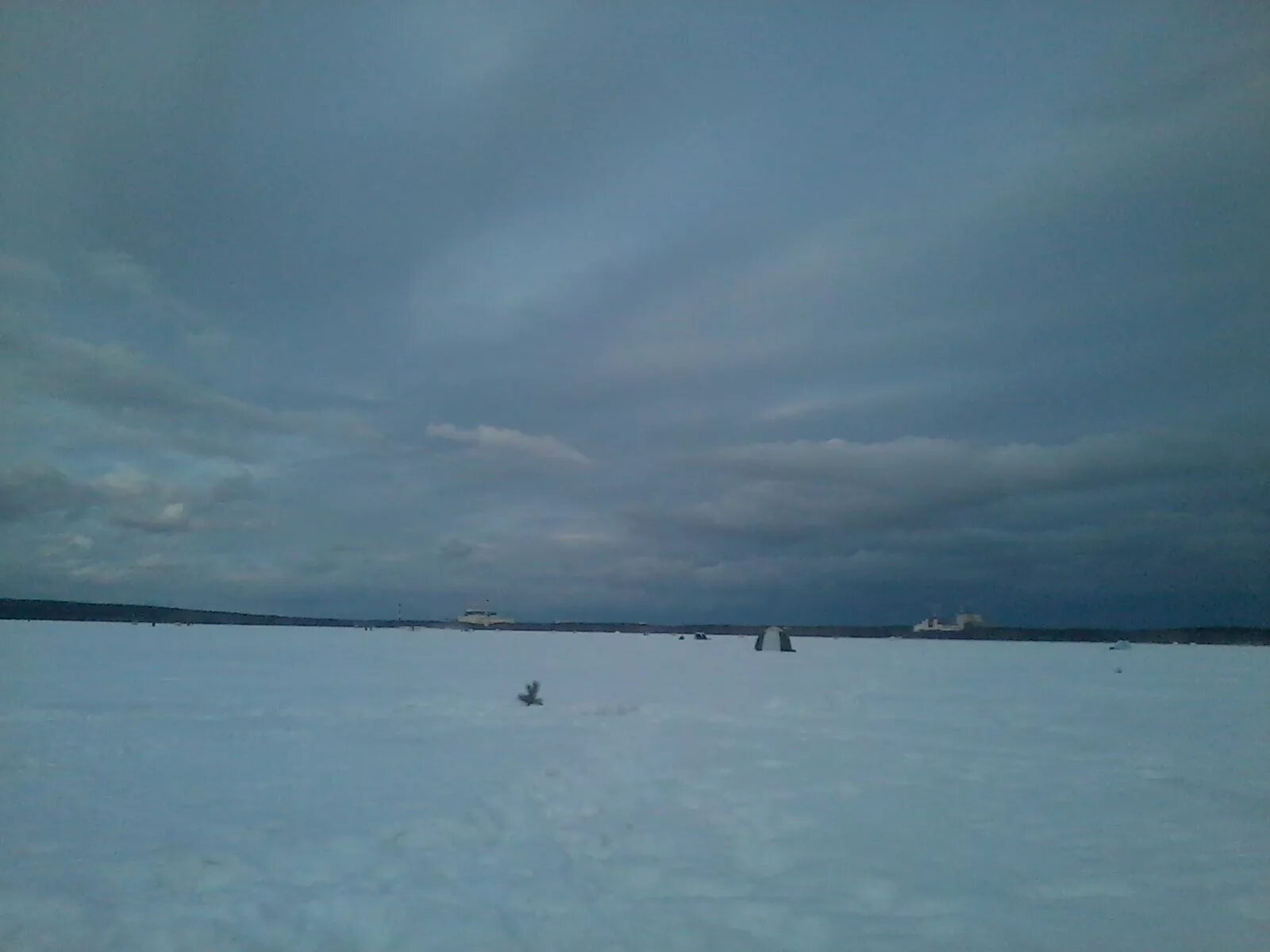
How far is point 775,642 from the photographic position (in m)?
53.8

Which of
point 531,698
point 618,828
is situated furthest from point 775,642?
point 618,828

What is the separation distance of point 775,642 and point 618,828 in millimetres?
46204

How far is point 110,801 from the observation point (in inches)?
372

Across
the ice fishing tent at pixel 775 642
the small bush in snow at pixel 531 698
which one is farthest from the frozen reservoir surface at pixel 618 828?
the ice fishing tent at pixel 775 642

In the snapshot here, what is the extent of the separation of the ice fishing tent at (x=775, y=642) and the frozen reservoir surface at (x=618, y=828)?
113 ft

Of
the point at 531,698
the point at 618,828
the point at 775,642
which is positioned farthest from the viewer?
the point at 775,642

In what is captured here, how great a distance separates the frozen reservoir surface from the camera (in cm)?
622

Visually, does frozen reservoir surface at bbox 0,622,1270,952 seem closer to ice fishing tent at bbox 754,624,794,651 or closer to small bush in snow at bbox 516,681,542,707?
small bush in snow at bbox 516,681,542,707

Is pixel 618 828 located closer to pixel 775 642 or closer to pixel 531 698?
pixel 531 698

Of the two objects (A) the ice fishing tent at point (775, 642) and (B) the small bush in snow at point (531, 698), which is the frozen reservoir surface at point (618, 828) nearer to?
(B) the small bush in snow at point (531, 698)

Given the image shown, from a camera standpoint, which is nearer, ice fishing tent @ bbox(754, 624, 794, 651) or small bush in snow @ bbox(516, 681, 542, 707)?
small bush in snow @ bbox(516, 681, 542, 707)

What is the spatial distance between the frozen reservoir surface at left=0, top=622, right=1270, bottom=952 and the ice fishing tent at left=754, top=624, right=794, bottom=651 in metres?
34.3

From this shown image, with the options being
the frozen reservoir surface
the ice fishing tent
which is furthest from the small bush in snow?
the ice fishing tent

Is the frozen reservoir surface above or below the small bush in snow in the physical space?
below
